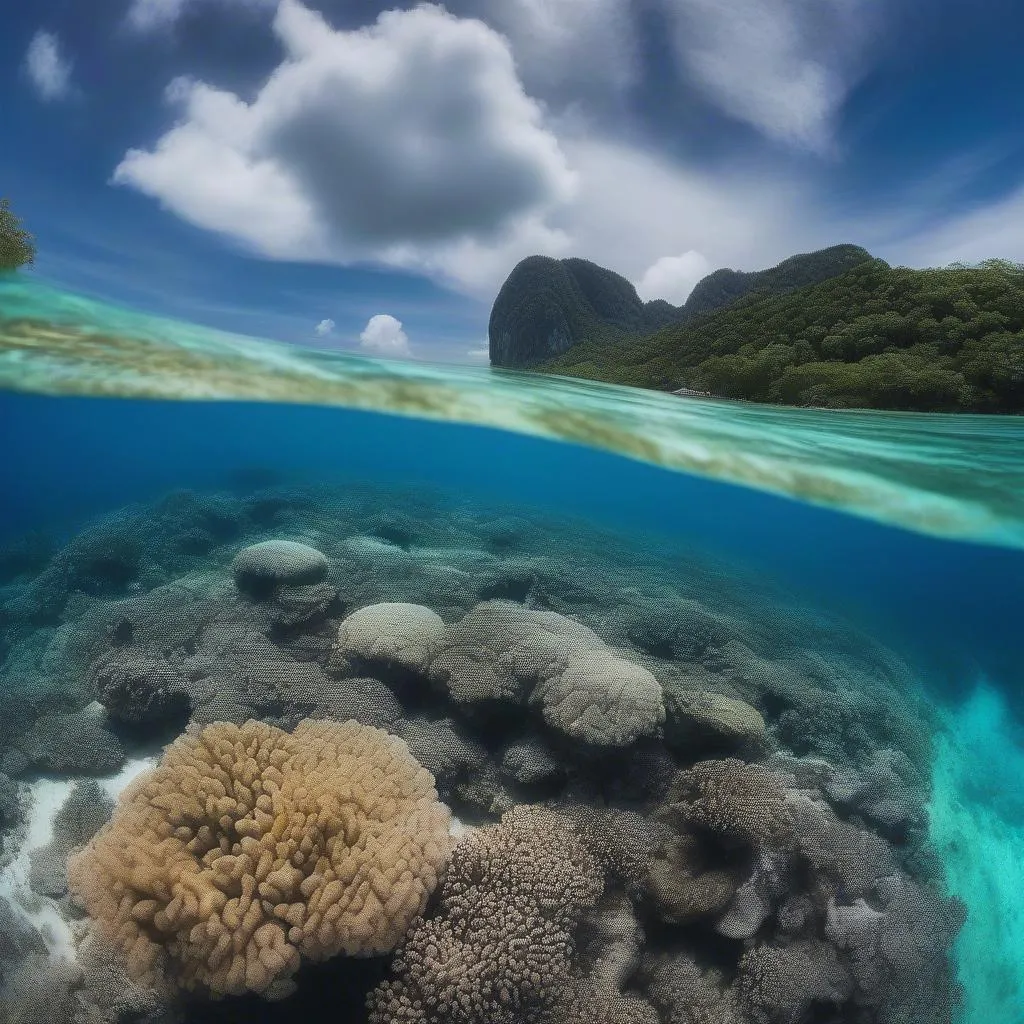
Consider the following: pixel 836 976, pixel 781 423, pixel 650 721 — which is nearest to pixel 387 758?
pixel 650 721

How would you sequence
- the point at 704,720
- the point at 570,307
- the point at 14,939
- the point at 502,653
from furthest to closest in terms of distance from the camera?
1. the point at 570,307
2. the point at 502,653
3. the point at 704,720
4. the point at 14,939

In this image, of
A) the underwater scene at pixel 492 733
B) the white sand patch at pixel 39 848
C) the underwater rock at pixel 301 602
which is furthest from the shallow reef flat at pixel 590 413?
the white sand patch at pixel 39 848

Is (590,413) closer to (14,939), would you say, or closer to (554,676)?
(554,676)

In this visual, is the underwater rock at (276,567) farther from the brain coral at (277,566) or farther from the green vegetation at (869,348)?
the green vegetation at (869,348)

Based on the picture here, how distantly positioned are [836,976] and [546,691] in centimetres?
301

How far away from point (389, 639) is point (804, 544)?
48.3 ft

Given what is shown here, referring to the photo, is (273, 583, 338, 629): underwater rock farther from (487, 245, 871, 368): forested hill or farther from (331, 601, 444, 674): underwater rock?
(487, 245, 871, 368): forested hill

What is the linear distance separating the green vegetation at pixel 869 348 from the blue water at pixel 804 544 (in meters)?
3.10

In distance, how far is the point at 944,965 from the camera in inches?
192

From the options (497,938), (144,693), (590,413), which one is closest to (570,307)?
(590,413)

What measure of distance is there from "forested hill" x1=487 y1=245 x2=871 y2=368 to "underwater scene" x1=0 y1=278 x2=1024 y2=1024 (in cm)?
4083

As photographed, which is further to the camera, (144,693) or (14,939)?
(144,693)

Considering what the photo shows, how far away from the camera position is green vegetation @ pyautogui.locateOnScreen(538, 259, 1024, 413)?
12406 millimetres

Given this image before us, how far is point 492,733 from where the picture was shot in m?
5.67
